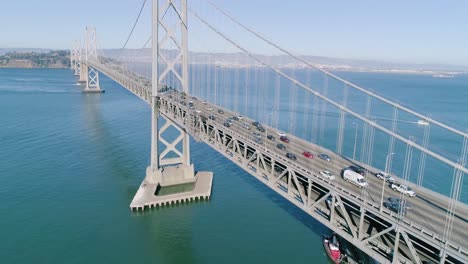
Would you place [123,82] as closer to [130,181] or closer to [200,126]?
[130,181]

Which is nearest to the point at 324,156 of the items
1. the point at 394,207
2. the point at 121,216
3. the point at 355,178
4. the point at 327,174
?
the point at 327,174

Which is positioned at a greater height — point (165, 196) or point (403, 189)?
point (403, 189)

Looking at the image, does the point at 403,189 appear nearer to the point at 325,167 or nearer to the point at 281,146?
the point at 325,167

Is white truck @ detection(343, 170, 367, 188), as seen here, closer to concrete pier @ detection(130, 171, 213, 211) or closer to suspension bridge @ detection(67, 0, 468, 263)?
suspension bridge @ detection(67, 0, 468, 263)

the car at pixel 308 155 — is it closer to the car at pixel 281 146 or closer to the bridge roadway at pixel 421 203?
the bridge roadway at pixel 421 203

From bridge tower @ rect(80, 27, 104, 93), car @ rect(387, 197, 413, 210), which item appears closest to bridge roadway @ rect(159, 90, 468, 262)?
car @ rect(387, 197, 413, 210)

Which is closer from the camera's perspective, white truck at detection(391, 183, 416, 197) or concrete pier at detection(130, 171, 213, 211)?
white truck at detection(391, 183, 416, 197)
